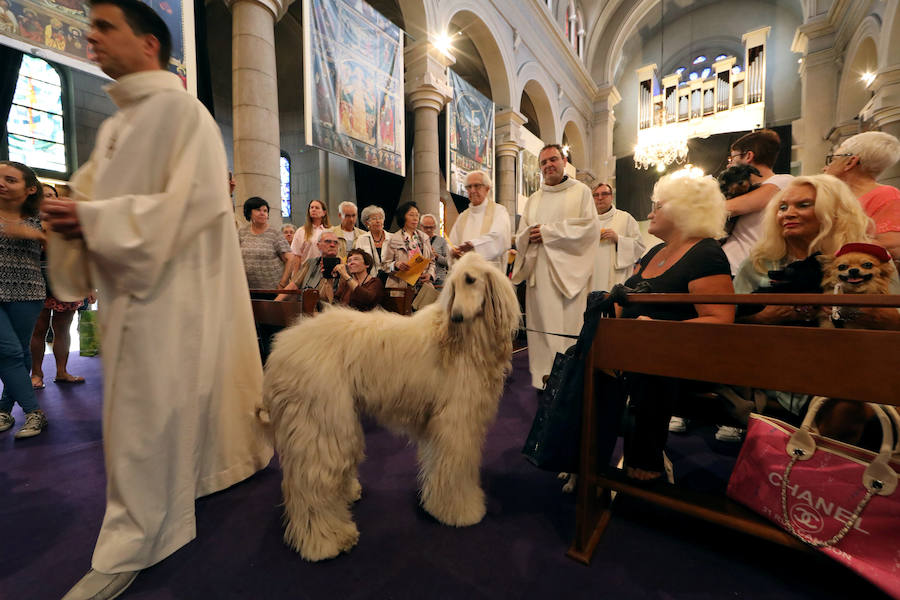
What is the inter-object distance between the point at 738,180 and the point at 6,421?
19.0 ft

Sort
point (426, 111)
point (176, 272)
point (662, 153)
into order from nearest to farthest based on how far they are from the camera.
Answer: point (176, 272) < point (426, 111) < point (662, 153)

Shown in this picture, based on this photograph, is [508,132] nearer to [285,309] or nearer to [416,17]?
[416,17]

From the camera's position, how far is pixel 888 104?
7516mm

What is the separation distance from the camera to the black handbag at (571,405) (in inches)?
60.2

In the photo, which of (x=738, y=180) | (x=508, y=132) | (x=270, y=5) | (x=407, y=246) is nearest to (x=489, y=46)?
(x=508, y=132)

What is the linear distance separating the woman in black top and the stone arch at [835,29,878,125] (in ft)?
39.1

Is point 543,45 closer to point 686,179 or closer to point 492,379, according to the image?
point 686,179

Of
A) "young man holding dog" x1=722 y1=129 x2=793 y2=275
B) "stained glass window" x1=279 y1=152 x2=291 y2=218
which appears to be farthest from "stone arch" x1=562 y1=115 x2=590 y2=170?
"young man holding dog" x1=722 y1=129 x2=793 y2=275

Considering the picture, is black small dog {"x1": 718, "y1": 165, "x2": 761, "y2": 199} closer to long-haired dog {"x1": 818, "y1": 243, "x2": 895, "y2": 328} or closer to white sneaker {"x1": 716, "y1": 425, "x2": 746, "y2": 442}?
long-haired dog {"x1": 818, "y1": 243, "x2": 895, "y2": 328}

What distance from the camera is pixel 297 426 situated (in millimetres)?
1509

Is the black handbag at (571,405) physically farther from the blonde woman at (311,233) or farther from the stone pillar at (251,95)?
the stone pillar at (251,95)

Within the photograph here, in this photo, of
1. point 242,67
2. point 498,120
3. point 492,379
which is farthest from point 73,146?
point 492,379

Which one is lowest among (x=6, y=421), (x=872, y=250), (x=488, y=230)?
(x=6, y=421)

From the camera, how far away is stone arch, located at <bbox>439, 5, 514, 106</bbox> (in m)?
9.30
